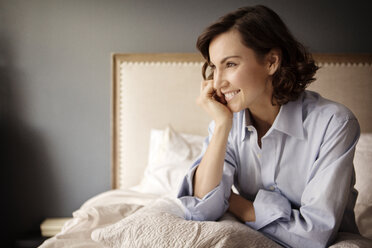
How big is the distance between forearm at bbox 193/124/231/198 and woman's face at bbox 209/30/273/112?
108 millimetres

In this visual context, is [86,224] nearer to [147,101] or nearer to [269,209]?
[269,209]

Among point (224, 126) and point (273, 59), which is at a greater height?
point (273, 59)

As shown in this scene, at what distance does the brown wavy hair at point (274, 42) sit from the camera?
3.30ft

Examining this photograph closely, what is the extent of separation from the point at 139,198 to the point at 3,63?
4.79ft

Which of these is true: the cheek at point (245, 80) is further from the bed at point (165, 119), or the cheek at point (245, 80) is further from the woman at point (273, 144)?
the bed at point (165, 119)

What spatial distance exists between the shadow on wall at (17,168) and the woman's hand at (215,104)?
161 cm

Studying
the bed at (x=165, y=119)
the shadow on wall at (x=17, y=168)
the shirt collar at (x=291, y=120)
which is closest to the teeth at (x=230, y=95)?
the shirt collar at (x=291, y=120)

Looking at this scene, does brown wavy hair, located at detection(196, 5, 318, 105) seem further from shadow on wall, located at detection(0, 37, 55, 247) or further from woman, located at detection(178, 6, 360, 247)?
shadow on wall, located at detection(0, 37, 55, 247)

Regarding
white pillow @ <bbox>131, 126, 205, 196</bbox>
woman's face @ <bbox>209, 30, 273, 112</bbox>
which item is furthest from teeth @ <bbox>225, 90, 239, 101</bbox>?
white pillow @ <bbox>131, 126, 205, 196</bbox>

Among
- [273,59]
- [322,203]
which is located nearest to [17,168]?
[273,59]

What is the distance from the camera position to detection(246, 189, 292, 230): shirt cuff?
95 centimetres

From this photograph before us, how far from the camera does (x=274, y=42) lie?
3.40 ft

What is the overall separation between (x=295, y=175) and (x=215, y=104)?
0.36m

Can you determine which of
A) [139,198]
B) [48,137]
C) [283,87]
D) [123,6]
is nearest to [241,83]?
[283,87]
